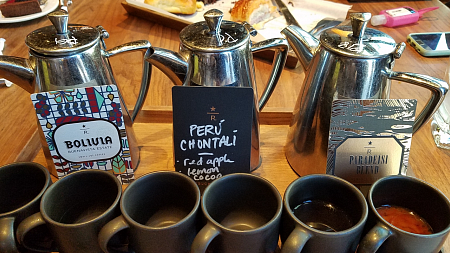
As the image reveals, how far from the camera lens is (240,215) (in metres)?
0.55

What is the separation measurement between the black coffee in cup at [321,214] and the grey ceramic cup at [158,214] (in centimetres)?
16

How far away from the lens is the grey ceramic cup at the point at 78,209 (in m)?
0.44

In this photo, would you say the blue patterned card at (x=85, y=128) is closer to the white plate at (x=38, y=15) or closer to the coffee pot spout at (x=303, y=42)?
the coffee pot spout at (x=303, y=42)

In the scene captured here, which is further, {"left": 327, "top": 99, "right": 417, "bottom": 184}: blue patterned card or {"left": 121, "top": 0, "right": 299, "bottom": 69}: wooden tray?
{"left": 121, "top": 0, "right": 299, "bottom": 69}: wooden tray

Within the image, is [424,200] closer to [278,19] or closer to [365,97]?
[365,97]

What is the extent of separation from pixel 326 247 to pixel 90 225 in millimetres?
292

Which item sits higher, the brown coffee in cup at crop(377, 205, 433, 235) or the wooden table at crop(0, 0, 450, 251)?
the brown coffee in cup at crop(377, 205, 433, 235)

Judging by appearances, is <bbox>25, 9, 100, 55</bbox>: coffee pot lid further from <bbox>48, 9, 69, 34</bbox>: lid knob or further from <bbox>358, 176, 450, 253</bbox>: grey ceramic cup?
<bbox>358, 176, 450, 253</bbox>: grey ceramic cup

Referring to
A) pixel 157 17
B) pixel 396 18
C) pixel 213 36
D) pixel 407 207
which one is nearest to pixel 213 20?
pixel 213 36

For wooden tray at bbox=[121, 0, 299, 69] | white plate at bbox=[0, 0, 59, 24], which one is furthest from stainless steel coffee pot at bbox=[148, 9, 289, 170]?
white plate at bbox=[0, 0, 59, 24]

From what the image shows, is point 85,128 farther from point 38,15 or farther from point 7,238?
point 38,15

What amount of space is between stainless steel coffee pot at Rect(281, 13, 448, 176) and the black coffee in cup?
69 mm

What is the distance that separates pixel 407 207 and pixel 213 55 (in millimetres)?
366

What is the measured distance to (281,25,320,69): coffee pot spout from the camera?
0.59 metres
